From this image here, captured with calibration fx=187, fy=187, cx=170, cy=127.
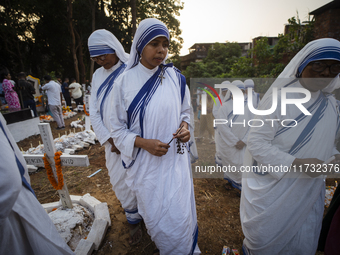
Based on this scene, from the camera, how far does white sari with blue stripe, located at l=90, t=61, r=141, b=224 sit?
7.17 feet

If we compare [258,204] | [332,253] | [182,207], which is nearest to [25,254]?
[182,207]

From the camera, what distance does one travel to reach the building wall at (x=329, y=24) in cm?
733

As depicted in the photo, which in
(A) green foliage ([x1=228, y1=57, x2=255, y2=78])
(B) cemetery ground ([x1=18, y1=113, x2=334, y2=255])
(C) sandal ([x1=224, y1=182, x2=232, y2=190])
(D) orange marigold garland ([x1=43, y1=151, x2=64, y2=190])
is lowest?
(C) sandal ([x1=224, y1=182, x2=232, y2=190])

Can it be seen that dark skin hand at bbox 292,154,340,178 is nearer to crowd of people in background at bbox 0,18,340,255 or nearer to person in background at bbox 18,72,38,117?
crowd of people in background at bbox 0,18,340,255

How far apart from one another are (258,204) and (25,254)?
5.85 feet

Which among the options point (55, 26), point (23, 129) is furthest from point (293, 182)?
point (55, 26)

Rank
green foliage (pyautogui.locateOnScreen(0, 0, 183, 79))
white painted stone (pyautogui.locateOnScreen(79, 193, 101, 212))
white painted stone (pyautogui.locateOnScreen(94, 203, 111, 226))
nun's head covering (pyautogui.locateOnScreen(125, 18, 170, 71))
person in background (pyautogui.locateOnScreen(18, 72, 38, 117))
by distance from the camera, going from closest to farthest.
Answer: nun's head covering (pyautogui.locateOnScreen(125, 18, 170, 71)) → white painted stone (pyautogui.locateOnScreen(94, 203, 111, 226)) → white painted stone (pyautogui.locateOnScreen(79, 193, 101, 212)) → person in background (pyautogui.locateOnScreen(18, 72, 38, 117)) → green foliage (pyautogui.locateOnScreen(0, 0, 183, 79))

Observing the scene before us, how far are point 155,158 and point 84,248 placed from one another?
1.32 m

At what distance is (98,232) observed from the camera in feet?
7.24

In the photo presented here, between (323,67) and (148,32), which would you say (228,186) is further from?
(148,32)

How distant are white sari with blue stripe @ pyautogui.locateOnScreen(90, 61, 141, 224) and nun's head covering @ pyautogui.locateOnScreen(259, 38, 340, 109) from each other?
1678 mm

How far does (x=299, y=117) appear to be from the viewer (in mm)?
1580

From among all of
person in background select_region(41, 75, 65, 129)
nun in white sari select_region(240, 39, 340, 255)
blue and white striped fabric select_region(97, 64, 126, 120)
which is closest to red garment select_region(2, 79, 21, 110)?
person in background select_region(41, 75, 65, 129)

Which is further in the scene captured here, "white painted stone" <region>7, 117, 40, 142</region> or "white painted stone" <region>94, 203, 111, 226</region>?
"white painted stone" <region>7, 117, 40, 142</region>
